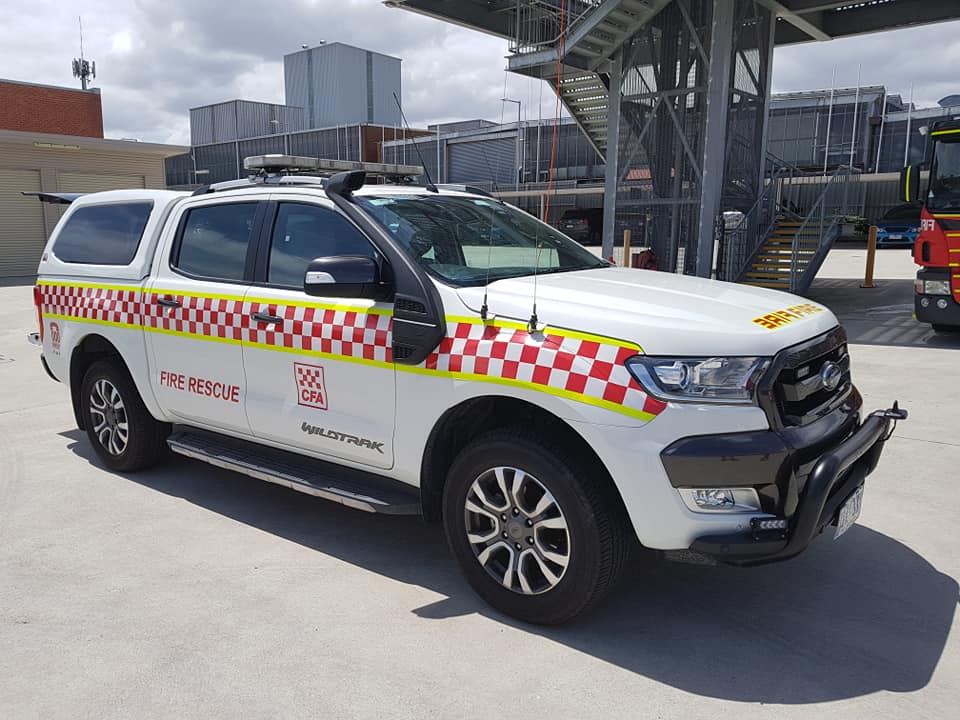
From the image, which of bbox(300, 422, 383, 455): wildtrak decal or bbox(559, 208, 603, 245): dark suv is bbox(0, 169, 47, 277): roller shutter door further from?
bbox(300, 422, 383, 455): wildtrak decal

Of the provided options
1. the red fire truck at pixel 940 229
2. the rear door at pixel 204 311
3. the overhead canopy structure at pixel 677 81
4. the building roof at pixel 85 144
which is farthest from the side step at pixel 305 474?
the building roof at pixel 85 144

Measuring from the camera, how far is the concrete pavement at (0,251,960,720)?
2.76 m

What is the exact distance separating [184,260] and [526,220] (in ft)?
6.72

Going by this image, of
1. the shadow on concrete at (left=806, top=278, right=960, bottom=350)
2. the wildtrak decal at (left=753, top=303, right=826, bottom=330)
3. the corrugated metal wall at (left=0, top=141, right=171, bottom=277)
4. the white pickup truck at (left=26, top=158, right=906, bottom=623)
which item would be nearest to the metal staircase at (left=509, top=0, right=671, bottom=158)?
the shadow on concrete at (left=806, top=278, right=960, bottom=350)

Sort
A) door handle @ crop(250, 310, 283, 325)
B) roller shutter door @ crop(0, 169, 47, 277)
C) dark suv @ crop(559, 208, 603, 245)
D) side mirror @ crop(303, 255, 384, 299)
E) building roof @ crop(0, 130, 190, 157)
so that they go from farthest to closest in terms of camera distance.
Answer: dark suv @ crop(559, 208, 603, 245)
roller shutter door @ crop(0, 169, 47, 277)
building roof @ crop(0, 130, 190, 157)
door handle @ crop(250, 310, 283, 325)
side mirror @ crop(303, 255, 384, 299)

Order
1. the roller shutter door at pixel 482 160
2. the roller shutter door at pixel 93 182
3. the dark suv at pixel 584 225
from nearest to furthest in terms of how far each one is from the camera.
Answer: the roller shutter door at pixel 93 182, the dark suv at pixel 584 225, the roller shutter door at pixel 482 160

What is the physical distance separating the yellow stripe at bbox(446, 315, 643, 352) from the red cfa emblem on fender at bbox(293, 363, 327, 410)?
2.70ft

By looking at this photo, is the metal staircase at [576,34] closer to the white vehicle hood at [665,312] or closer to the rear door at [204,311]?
the rear door at [204,311]

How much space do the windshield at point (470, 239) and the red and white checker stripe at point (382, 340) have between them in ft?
1.21

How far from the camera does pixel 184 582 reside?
3641 mm

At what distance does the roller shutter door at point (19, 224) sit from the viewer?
23156 millimetres

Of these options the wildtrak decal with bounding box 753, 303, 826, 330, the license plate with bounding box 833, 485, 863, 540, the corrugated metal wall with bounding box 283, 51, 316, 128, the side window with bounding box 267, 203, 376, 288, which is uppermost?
the corrugated metal wall with bounding box 283, 51, 316, 128

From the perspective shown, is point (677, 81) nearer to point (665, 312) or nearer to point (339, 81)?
point (665, 312)

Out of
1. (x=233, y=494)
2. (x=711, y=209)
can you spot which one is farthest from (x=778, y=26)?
(x=233, y=494)
